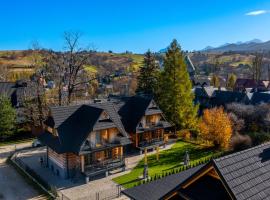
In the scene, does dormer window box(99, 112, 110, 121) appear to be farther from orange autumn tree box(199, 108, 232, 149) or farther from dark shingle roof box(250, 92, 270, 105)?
dark shingle roof box(250, 92, 270, 105)

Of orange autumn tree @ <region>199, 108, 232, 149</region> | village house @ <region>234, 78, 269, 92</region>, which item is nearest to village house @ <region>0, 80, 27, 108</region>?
orange autumn tree @ <region>199, 108, 232, 149</region>

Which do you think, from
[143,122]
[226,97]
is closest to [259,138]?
[143,122]

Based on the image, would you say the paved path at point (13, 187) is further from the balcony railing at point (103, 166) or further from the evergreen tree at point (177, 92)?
the evergreen tree at point (177, 92)

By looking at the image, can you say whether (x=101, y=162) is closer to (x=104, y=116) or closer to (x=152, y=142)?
(x=104, y=116)

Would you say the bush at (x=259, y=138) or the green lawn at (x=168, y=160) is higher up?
the bush at (x=259, y=138)

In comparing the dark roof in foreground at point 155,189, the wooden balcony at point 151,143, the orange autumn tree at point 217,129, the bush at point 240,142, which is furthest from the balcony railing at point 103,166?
the bush at point 240,142

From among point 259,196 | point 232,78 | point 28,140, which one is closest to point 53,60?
point 28,140

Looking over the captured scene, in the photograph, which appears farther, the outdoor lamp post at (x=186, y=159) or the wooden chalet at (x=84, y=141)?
the outdoor lamp post at (x=186, y=159)
